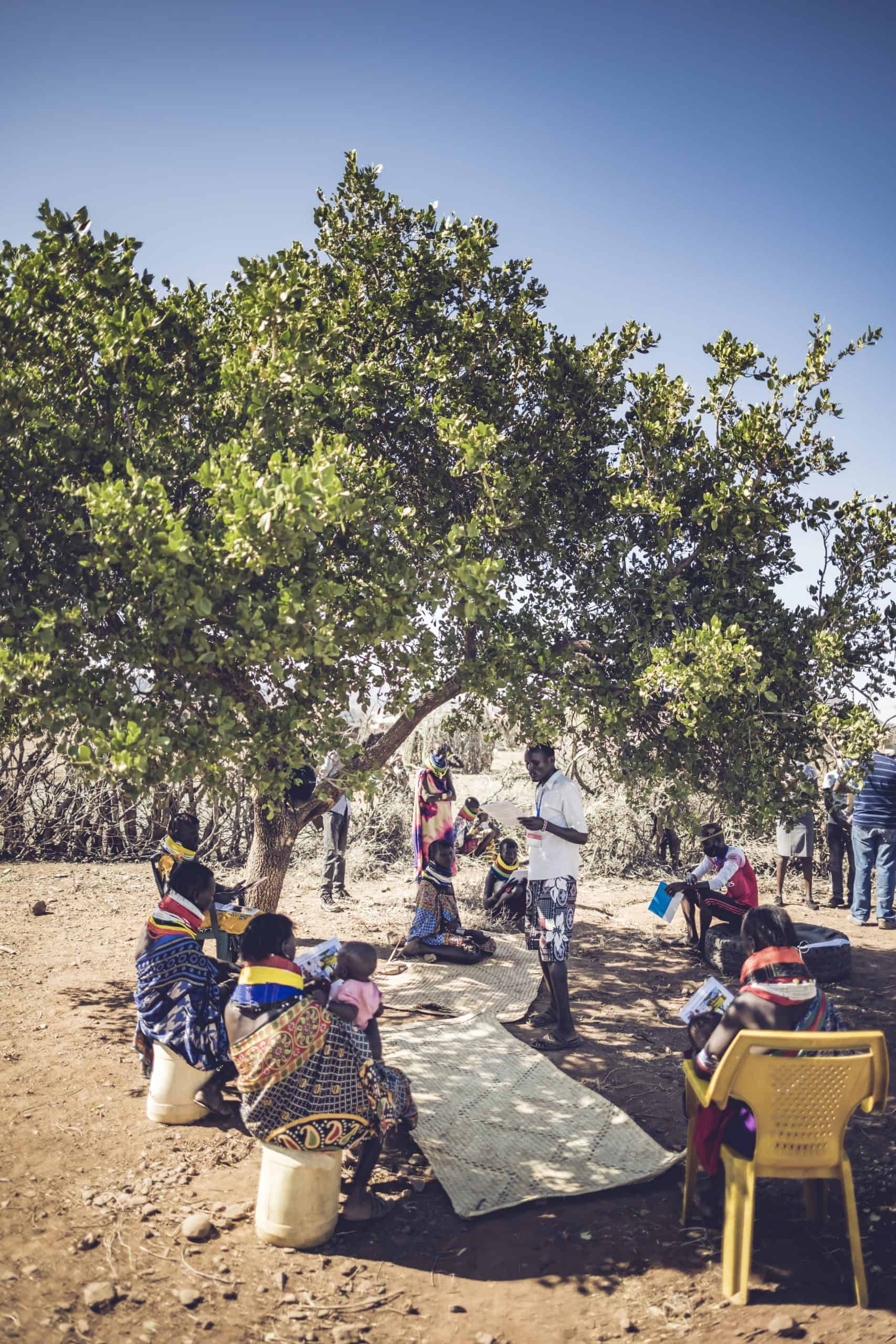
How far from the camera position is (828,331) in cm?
559

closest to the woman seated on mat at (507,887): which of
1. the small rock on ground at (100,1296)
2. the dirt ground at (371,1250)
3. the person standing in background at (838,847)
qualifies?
the dirt ground at (371,1250)

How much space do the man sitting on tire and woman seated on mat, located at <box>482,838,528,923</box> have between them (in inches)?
71.0

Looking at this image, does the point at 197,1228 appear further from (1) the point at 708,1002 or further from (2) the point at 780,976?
(2) the point at 780,976

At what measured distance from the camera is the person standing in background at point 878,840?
943 centimetres

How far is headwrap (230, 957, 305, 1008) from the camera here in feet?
12.3

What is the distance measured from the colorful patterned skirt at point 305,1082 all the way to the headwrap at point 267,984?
0.11 metres

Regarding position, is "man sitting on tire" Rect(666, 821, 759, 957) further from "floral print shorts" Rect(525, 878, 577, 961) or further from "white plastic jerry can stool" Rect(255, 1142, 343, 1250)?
"white plastic jerry can stool" Rect(255, 1142, 343, 1250)

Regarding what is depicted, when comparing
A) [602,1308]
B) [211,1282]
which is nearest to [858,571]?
[602,1308]

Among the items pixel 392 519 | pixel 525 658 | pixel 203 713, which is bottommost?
pixel 203 713

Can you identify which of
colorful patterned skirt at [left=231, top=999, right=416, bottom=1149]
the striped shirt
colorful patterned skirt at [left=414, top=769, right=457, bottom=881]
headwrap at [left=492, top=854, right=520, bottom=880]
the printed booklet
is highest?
the striped shirt

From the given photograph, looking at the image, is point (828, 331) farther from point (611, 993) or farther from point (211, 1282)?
point (211, 1282)

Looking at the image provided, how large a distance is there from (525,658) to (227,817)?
7.81m

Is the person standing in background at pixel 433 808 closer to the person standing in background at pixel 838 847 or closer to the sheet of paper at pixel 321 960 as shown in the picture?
the sheet of paper at pixel 321 960

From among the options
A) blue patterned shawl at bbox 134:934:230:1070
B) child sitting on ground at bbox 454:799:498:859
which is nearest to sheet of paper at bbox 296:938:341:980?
blue patterned shawl at bbox 134:934:230:1070
